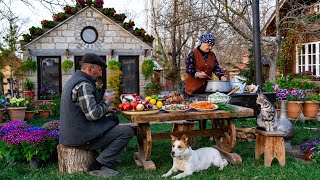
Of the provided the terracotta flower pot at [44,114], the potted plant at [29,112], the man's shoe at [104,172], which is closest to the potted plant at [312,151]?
the man's shoe at [104,172]

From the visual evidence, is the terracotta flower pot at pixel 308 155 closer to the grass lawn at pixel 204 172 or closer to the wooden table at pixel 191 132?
the grass lawn at pixel 204 172

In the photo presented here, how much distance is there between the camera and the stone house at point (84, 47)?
13727 millimetres

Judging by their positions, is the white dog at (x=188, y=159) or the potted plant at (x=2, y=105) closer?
the white dog at (x=188, y=159)

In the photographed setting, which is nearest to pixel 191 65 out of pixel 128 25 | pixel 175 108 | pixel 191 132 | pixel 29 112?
pixel 191 132

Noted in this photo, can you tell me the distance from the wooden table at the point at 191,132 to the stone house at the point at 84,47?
8.77 m

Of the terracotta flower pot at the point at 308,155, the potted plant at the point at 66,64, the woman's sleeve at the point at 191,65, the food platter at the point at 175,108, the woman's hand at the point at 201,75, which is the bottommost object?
the terracotta flower pot at the point at 308,155

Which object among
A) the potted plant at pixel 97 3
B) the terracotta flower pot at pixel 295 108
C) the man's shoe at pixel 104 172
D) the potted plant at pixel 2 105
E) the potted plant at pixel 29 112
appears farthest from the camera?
the potted plant at pixel 97 3

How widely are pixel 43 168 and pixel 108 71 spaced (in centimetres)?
948

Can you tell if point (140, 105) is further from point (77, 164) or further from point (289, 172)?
point (289, 172)

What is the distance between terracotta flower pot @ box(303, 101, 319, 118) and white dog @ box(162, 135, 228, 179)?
522cm

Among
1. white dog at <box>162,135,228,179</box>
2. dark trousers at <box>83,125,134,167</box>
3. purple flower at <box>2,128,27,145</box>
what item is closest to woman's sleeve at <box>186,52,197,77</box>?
white dog at <box>162,135,228,179</box>

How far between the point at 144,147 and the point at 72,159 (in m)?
1.07

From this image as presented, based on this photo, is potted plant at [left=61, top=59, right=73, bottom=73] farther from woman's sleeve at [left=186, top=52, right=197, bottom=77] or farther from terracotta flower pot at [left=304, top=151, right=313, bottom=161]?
terracotta flower pot at [left=304, top=151, right=313, bottom=161]

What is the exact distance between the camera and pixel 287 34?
16.3 m
